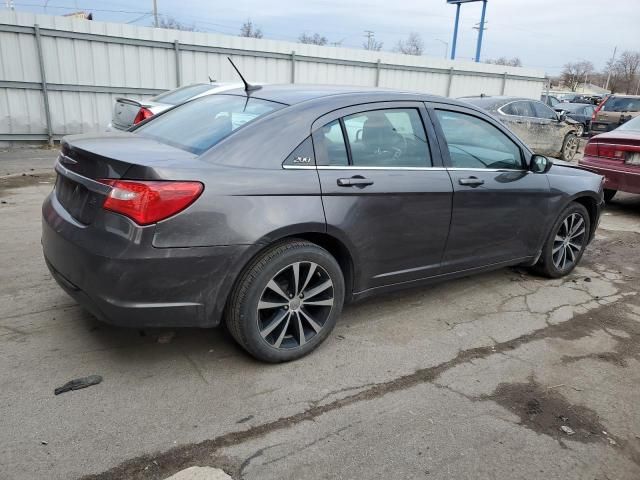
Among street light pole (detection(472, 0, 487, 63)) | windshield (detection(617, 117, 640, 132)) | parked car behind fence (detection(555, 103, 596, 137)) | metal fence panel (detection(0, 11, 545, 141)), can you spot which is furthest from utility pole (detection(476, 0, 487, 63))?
windshield (detection(617, 117, 640, 132))

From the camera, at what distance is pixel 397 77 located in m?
16.9

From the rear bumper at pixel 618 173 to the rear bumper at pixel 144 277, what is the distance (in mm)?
6523

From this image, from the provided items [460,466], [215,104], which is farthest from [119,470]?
[215,104]

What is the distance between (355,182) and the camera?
3307 millimetres

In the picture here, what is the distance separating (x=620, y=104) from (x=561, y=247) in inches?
654

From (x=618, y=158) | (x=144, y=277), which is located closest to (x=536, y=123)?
(x=618, y=158)

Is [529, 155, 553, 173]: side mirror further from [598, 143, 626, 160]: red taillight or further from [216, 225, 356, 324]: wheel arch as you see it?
[598, 143, 626, 160]: red taillight

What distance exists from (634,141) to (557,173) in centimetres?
356

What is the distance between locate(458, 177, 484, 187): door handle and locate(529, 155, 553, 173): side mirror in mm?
732

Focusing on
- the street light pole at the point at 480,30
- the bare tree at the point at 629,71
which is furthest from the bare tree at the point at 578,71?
the street light pole at the point at 480,30

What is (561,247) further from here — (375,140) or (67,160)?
(67,160)

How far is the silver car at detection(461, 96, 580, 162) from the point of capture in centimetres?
1195

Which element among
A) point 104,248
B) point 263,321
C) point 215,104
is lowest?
point 263,321

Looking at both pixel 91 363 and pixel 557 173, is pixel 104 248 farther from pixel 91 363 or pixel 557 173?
pixel 557 173
